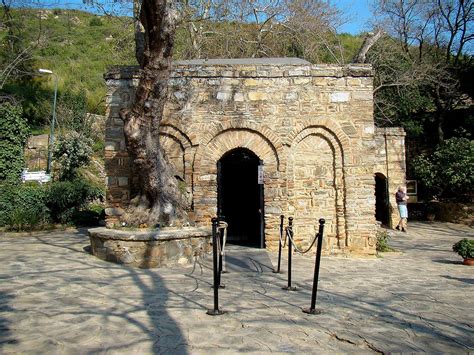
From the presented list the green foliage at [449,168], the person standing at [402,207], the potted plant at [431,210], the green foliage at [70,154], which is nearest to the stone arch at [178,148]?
the green foliage at [70,154]

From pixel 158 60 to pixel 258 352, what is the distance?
17.8ft

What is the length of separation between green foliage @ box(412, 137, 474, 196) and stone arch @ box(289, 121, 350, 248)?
9.80m

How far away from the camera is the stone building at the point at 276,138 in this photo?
9297mm

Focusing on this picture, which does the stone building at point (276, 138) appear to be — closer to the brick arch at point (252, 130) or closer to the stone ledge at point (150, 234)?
the brick arch at point (252, 130)

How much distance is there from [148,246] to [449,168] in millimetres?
14493

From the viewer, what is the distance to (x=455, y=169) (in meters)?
17.2

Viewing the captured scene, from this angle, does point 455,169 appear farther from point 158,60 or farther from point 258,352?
point 258,352

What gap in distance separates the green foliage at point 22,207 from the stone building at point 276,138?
540cm

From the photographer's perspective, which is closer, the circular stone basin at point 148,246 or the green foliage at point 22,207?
the circular stone basin at point 148,246

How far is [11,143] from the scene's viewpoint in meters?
18.1

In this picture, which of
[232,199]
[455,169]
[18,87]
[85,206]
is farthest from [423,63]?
[18,87]

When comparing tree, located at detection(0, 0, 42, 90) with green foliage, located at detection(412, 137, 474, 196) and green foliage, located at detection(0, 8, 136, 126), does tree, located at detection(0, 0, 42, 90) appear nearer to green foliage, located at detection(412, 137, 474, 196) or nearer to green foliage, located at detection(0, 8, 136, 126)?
green foliage, located at detection(0, 8, 136, 126)

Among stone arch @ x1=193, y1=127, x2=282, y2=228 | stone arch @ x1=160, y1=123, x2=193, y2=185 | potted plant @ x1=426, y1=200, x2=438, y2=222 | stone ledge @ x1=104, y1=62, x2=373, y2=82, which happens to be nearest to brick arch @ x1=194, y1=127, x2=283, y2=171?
stone arch @ x1=193, y1=127, x2=282, y2=228

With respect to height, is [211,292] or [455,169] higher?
[455,169]
